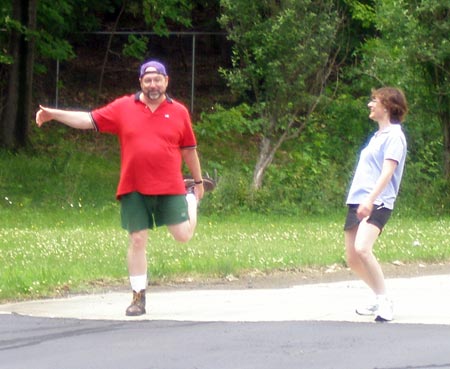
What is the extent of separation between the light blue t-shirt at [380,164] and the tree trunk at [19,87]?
18.6 meters

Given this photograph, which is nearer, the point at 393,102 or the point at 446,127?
the point at 393,102

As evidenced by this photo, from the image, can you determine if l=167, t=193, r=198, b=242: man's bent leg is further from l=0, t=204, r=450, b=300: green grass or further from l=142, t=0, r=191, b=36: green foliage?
l=142, t=0, r=191, b=36: green foliage

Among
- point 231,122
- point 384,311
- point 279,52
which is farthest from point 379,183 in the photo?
point 231,122

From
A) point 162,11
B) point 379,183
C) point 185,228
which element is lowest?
point 185,228

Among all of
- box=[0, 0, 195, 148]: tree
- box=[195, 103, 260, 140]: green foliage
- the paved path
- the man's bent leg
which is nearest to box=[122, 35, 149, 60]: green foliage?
box=[0, 0, 195, 148]: tree

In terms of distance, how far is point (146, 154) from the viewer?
8.82 m

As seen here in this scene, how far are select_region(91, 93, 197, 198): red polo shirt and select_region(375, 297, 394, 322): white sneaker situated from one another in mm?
1798

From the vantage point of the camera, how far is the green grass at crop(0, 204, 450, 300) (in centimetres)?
1146

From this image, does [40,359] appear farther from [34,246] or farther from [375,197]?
[34,246]

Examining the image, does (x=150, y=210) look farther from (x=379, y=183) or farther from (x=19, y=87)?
(x=19, y=87)

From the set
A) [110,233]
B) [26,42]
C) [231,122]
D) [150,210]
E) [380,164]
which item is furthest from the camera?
[26,42]

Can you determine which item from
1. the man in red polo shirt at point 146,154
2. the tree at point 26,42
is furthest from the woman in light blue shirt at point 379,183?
the tree at point 26,42

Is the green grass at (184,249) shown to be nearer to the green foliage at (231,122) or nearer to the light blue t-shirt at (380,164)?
the light blue t-shirt at (380,164)

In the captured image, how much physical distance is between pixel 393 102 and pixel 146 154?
1.96 metres
